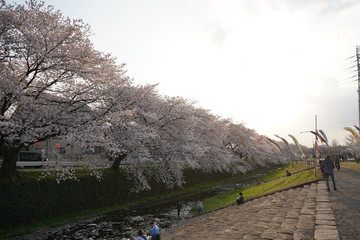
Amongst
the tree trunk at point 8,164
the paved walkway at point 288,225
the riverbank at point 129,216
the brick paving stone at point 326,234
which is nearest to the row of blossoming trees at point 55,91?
the tree trunk at point 8,164

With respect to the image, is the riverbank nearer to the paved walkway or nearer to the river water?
the river water

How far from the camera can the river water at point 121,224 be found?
14570 millimetres

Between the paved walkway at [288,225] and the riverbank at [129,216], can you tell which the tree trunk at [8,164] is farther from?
the paved walkway at [288,225]

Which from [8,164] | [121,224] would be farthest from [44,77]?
[121,224]

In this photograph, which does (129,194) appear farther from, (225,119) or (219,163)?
(225,119)

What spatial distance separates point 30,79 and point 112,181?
11723 millimetres

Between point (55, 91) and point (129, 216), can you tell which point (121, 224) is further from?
point (55, 91)

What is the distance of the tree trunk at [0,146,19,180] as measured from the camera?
15471 millimetres

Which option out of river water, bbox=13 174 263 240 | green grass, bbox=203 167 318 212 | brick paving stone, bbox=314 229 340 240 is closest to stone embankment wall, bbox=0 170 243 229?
river water, bbox=13 174 263 240

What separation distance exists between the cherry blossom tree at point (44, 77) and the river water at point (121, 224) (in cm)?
520

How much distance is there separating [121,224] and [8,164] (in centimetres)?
833

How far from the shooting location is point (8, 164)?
15.8 m

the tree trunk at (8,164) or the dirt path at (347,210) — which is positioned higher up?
the tree trunk at (8,164)

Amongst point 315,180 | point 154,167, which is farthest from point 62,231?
point 315,180
